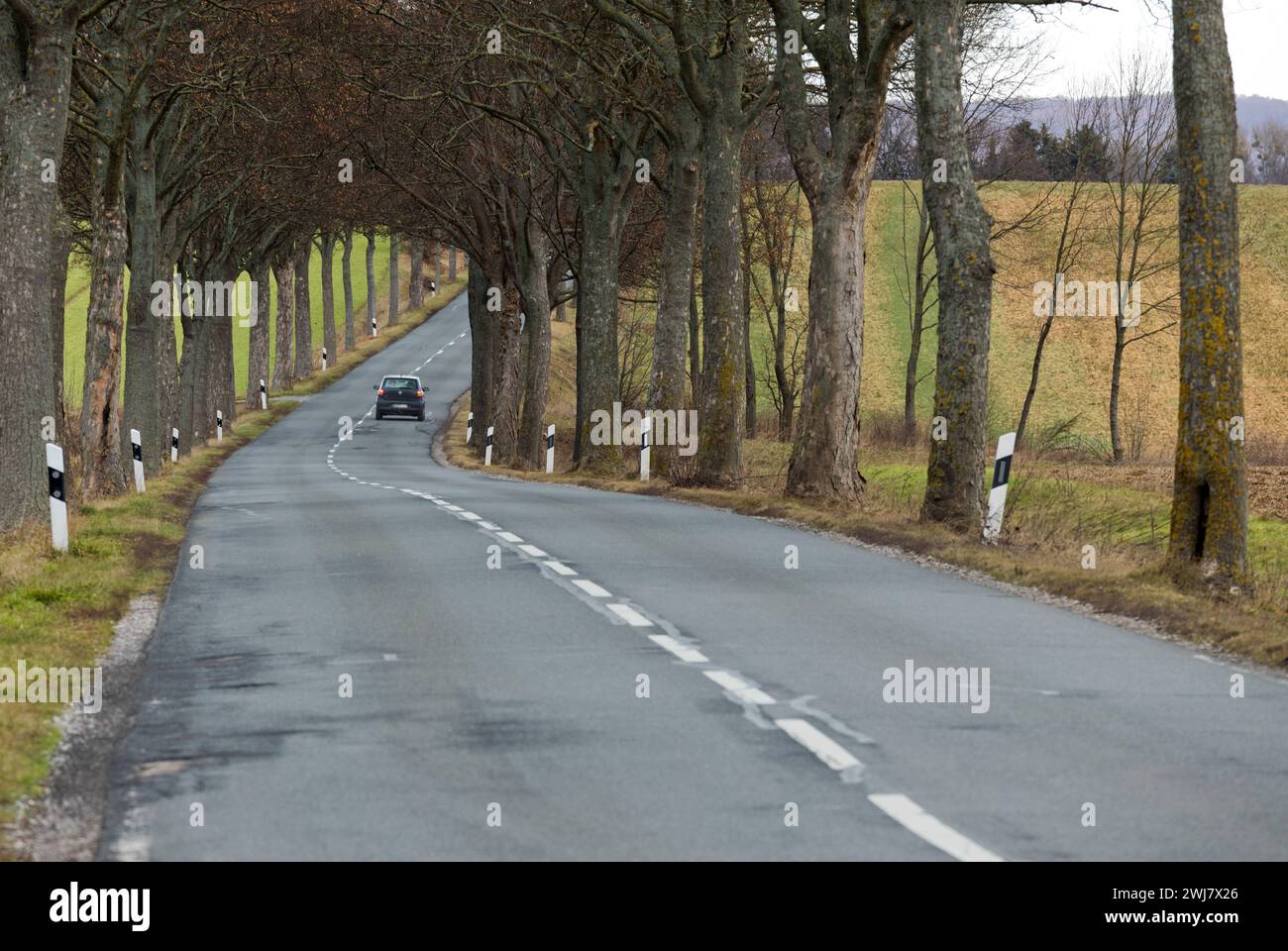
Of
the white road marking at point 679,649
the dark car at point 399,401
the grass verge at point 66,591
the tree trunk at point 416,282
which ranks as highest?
the tree trunk at point 416,282

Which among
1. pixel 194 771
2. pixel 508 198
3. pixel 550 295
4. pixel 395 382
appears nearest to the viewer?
pixel 194 771

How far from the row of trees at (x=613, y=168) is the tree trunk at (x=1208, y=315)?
0.02m

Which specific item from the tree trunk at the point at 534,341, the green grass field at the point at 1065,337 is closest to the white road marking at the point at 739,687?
the tree trunk at the point at 534,341

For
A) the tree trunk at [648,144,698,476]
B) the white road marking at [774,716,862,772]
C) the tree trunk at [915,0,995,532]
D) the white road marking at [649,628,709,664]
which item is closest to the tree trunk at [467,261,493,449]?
the tree trunk at [648,144,698,476]

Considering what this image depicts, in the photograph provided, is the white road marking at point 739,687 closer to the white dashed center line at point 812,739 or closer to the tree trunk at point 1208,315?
the white dashed center line at point 812,739

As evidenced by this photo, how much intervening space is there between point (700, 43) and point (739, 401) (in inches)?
211

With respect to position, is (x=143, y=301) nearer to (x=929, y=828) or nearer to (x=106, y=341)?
(x=106, y=341)

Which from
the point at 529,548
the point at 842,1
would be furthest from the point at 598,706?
the point at 842,1

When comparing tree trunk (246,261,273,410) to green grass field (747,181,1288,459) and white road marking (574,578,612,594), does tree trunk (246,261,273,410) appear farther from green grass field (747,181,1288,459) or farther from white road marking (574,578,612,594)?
white road marking (574,578,612,594)

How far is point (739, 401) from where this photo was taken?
26.2m

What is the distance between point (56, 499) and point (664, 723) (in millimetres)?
9469

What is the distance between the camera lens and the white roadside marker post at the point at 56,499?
15859 mm

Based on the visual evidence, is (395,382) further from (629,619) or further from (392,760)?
(392,760)

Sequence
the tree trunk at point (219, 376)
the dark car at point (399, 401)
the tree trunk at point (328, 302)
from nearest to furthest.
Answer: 1. the tree trunk at point (219, 376)
2. the dark car at point (399, 401)
3. the tree trunk at point (328, 302)
